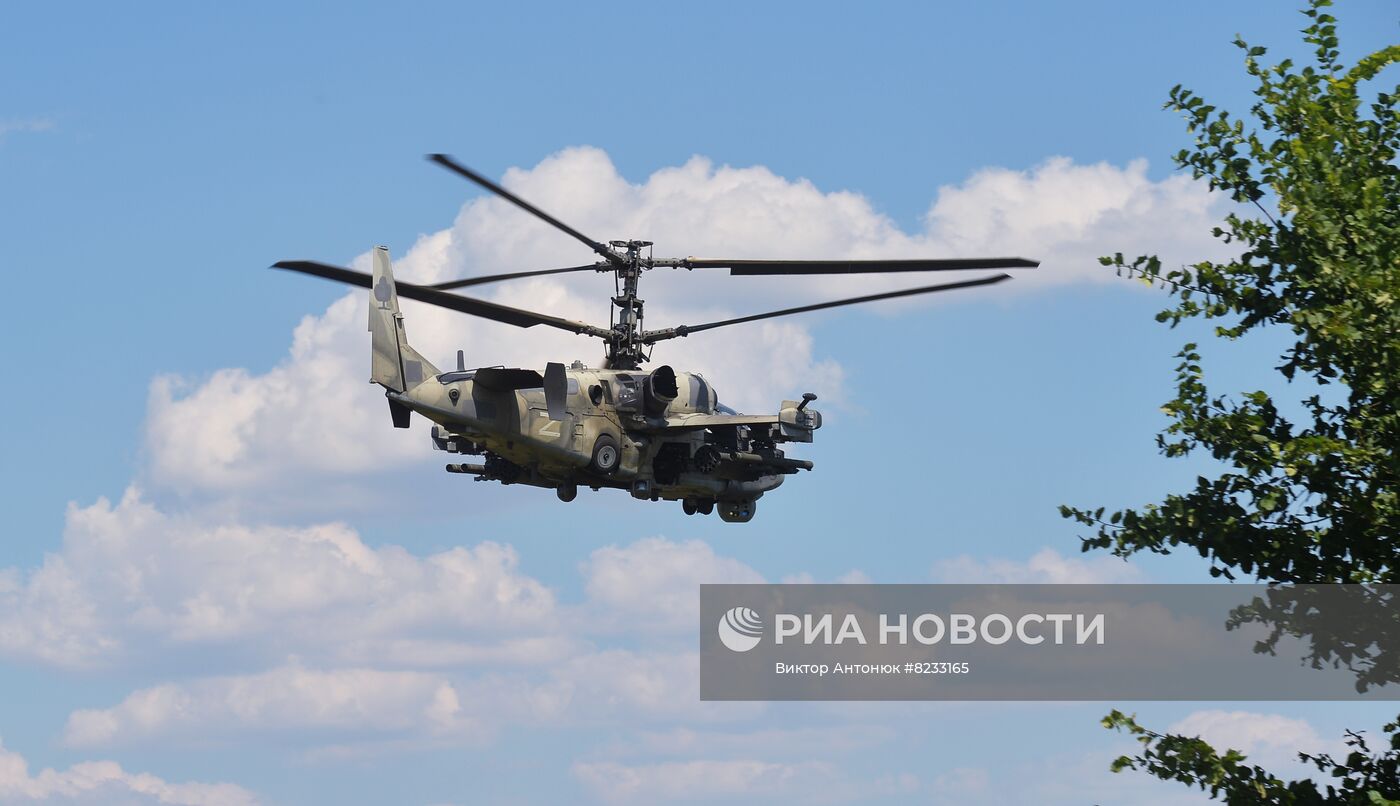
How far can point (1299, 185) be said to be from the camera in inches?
971

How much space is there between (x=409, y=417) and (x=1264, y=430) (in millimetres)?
20982

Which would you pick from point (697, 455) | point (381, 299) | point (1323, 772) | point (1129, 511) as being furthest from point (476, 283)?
point (1323, 772)

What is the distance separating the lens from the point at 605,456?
43.0 metres

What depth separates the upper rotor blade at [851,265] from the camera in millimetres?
40844

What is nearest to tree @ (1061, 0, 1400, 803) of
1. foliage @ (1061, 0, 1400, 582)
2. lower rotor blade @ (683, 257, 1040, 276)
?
foliage @ (1061, 0, 1400, 582)

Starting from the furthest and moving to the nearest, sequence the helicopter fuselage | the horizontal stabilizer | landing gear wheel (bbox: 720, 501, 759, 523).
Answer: landing gear wheel (bbox: 720, 501, 759, 523) → the helicopter fuselage → the horizontal stabilizer

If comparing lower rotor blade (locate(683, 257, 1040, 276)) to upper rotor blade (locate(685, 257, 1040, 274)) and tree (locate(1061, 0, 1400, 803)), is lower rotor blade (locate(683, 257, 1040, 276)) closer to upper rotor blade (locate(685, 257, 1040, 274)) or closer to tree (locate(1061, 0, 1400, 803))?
upper rotor blade (locate(685, 257, 1040, 274))

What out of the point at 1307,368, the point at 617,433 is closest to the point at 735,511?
the point at 617,433

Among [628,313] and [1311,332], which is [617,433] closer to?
[628,313]

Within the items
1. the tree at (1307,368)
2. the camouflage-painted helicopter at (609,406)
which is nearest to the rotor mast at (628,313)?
the camouflage-painted helicopter at (609,406)

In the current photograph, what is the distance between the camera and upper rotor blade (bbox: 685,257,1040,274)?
40.8 metres

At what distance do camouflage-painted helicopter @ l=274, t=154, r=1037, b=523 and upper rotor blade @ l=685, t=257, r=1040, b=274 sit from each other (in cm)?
4

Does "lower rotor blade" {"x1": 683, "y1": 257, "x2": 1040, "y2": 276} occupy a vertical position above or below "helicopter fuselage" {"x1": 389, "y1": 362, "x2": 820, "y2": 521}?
above

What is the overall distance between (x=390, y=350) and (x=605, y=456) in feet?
18.9
